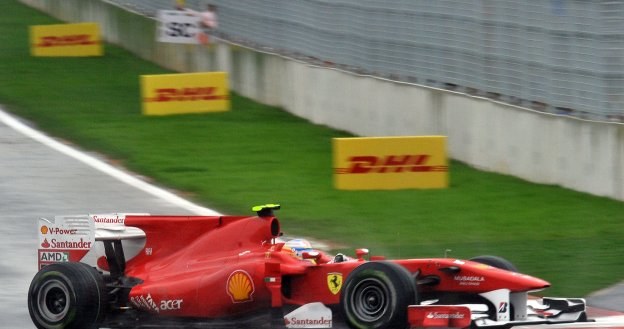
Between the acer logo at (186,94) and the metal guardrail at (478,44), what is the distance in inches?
91.6

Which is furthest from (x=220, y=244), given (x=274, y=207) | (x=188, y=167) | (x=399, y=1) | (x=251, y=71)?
(x=251, y=71)

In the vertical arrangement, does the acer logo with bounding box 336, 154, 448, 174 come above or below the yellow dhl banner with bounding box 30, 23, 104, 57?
below

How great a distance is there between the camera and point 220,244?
1119 centimetres

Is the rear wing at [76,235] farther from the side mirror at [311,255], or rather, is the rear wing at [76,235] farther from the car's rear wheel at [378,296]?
the car's rear wheel at [378,296]

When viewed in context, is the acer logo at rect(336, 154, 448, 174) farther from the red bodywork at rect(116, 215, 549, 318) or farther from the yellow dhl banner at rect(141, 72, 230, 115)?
the yellow dhl banner at rect(141, 72, 230, 115)

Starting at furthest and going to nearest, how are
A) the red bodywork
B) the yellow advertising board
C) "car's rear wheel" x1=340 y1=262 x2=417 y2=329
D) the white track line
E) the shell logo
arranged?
the yellow advertising board < the white track line < the shell logo < the red bodywork < "car's rear wheel" x1=340 y1=262 x2=417 y2=329

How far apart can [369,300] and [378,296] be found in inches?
3.1

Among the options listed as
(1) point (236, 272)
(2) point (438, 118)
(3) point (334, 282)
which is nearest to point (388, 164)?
(2) point (438, 118)

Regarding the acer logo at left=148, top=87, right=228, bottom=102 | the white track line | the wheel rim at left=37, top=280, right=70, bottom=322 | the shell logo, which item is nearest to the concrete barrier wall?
the acer logo at left=148, top=87, right=228, bottom=102

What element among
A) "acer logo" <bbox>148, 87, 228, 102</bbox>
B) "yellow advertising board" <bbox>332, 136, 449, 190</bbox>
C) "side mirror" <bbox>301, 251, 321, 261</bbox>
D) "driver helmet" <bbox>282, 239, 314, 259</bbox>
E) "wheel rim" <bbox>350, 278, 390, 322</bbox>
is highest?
"acer logo" <bbox>148, 87, 228, 102</bbox>

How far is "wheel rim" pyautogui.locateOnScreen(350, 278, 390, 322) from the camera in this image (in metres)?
9.77

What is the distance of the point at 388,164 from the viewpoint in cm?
1911

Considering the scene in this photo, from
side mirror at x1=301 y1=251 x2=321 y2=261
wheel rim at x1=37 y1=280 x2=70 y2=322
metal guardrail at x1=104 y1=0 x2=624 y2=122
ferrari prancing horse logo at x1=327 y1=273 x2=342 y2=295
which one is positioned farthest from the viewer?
metal guardrail at x1=104 y1=0 x2=624 y2=122

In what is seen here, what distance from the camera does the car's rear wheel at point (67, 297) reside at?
429 inches
